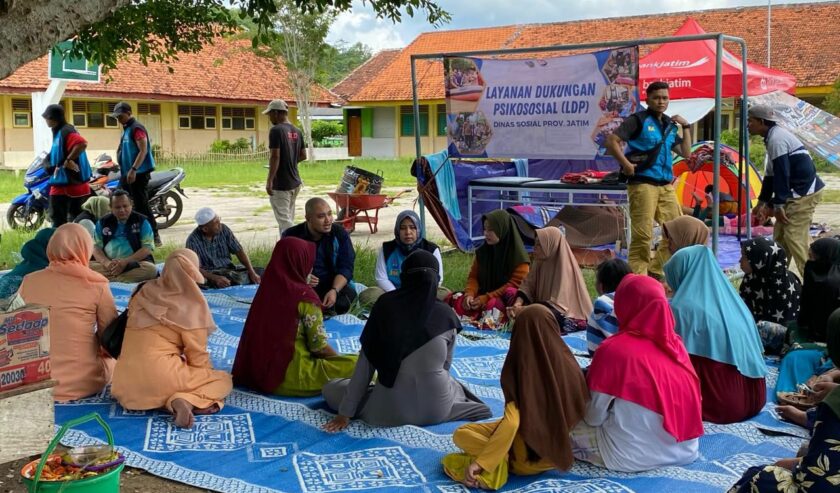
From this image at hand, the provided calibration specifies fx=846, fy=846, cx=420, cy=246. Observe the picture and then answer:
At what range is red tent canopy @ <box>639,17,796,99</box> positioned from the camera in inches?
436

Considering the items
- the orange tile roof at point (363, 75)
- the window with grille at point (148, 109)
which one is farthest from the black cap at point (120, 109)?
the orange tile roof at point (363, 75)

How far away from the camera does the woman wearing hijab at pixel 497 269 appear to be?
6160 millimetres

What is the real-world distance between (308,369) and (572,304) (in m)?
2.15

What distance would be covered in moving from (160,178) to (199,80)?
17473 millimetres

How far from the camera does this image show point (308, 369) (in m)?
4.65

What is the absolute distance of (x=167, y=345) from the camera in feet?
14.0

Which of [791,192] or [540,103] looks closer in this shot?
[791,192]

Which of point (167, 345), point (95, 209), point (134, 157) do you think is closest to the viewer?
point (167, 345)

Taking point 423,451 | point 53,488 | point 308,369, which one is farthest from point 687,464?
point 53,488

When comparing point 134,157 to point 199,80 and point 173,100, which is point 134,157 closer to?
point 173,100

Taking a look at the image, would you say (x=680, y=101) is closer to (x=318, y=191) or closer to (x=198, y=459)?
(x=318, y=191)

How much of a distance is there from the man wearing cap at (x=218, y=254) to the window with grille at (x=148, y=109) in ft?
66.8

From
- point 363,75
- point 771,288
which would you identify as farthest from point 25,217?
point 363,75

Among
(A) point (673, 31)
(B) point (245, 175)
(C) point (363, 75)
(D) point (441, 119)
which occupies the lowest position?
(B) point (245, 175)
